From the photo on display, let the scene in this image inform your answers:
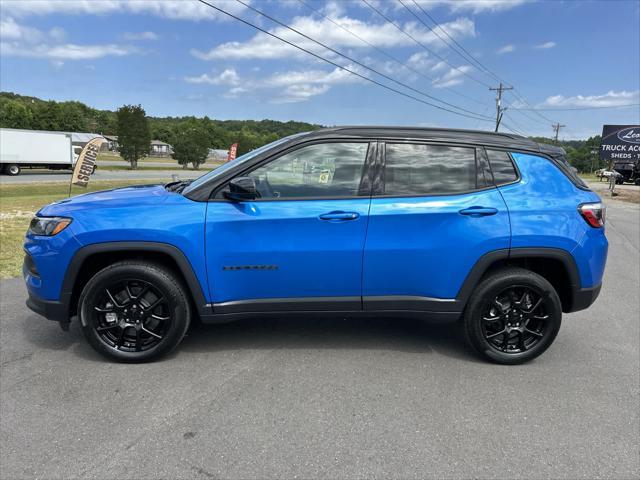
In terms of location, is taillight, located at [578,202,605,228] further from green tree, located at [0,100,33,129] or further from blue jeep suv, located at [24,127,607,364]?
green tree, located at [0,100,33,129]

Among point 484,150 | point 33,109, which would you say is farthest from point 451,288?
point 33,109

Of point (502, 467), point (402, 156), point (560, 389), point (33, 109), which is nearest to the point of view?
point (502, 467)

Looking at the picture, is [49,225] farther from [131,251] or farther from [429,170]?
[429,170]

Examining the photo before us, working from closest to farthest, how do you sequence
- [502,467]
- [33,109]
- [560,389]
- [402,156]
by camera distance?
[502,467], [560,389], [402,156], [33,109]

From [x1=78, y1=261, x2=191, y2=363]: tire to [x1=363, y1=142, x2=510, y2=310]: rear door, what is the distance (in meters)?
1.44

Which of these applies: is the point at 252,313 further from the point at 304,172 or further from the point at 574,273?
the point at 574,273

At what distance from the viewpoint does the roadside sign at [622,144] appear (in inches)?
1593

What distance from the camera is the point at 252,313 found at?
130 inches

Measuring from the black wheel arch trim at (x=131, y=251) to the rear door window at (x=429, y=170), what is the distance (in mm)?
1567

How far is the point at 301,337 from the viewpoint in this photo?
3.90 meters

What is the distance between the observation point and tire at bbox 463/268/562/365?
3344 mm

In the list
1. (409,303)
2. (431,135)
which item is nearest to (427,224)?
(409,303)

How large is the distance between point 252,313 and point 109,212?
4.17 ft

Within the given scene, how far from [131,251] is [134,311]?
459 millimetres
